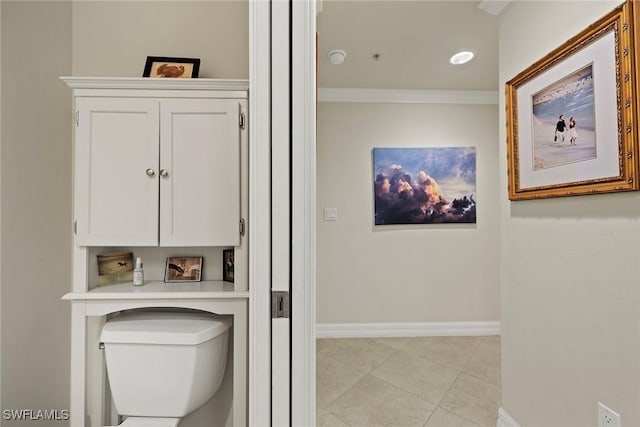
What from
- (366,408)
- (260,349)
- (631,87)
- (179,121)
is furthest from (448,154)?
(260,349)

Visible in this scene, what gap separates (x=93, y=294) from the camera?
3.72ft

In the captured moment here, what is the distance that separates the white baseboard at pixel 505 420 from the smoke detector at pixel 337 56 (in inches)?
95.0

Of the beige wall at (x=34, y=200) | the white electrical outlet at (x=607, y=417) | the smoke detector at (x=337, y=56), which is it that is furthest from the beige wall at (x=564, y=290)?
the beige wall at (x=34, y=200)

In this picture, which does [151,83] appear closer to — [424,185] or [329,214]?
[329,214]

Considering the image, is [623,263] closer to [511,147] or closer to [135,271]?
[511,147]

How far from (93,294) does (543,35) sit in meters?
2.19

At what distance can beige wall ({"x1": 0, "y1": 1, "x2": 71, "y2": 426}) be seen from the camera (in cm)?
134

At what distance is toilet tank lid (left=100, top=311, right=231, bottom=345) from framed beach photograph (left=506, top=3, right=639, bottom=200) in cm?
154

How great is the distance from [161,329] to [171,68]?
110cm

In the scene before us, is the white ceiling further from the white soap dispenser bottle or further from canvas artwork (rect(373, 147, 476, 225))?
the white soap dispenser bottle

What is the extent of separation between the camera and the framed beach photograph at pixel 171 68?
4.29 feet

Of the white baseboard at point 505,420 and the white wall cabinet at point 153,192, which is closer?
the white wall cabinet at point 153,192

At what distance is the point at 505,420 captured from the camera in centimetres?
160

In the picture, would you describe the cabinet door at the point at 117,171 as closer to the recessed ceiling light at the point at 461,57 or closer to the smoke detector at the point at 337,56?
the smoke detector at the point at 337,56
